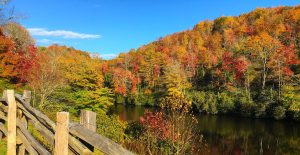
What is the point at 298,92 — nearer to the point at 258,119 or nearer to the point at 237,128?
the point at 258,119

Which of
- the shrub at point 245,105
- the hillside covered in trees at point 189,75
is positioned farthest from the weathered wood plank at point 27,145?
the shrub at point 245,105

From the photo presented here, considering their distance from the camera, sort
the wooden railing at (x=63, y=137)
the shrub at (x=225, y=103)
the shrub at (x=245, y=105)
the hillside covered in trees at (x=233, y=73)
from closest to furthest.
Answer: the wooden railing at (x=63, y=137)
the shrub at (x=245, y=105)
the hillside covered in trees at (x=233, y=73)
the shrub at (x=225, y=103)

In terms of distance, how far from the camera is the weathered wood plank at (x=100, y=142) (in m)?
2.84

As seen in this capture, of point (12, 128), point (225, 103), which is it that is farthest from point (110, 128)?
point (225, 103)

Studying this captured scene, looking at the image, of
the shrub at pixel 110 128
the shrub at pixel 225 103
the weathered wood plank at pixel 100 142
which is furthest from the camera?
the shrub at pixel 225 103

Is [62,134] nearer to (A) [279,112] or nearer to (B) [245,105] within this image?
(A) [279,112]

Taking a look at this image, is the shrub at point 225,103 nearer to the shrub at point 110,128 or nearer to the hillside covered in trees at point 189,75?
the hillside covered in trees at point 189,75

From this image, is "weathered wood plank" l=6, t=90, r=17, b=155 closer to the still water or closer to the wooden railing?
the wooden railing

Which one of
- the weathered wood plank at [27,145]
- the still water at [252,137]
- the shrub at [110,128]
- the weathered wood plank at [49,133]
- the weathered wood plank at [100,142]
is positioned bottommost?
the still water at [252,137]

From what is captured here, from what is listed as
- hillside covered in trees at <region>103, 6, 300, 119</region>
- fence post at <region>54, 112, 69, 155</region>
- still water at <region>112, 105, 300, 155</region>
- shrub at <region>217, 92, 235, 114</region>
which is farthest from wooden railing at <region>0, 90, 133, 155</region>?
shrub at <region>217, 92, 235, 114</region>

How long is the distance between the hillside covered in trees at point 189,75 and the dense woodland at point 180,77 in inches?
2.8

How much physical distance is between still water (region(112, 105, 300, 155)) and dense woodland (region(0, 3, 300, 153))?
163 inches

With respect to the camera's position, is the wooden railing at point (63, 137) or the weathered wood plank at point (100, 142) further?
the wooden railing at point (63, 137)

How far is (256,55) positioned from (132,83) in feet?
96.0
